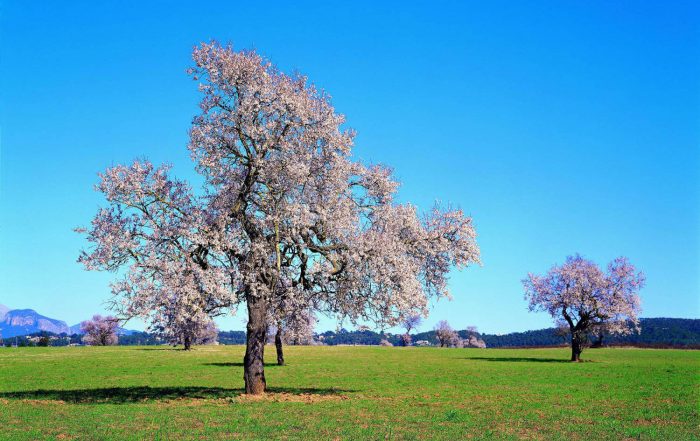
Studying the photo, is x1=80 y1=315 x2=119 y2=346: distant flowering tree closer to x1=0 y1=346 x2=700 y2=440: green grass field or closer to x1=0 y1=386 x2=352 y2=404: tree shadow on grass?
x1=0 y1=346 x2=700 y2=440: green grass field

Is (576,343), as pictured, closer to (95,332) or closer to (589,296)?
(589,296)

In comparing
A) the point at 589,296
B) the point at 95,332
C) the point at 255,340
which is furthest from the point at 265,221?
the point at 95,332

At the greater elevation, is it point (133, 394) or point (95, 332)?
point (95, 332)

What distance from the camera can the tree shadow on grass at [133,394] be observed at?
1551 inches

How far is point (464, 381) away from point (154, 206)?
3069 centimetres

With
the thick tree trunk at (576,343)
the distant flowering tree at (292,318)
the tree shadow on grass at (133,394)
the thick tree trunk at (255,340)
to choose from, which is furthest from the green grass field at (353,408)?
the thick tree trunk at (576,343)

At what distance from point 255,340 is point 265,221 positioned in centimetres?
673

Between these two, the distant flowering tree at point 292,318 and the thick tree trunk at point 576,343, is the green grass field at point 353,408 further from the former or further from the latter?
the thick tree trunk at point 576,343

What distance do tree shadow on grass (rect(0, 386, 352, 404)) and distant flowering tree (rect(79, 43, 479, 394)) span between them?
15.0 feet

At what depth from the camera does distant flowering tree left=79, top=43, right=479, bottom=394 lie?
36.2 m

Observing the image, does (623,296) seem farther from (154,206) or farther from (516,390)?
(154,206)

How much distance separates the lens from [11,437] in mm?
24969

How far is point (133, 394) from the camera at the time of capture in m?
42.5

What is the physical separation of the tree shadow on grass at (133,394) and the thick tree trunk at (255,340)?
4.96ft
